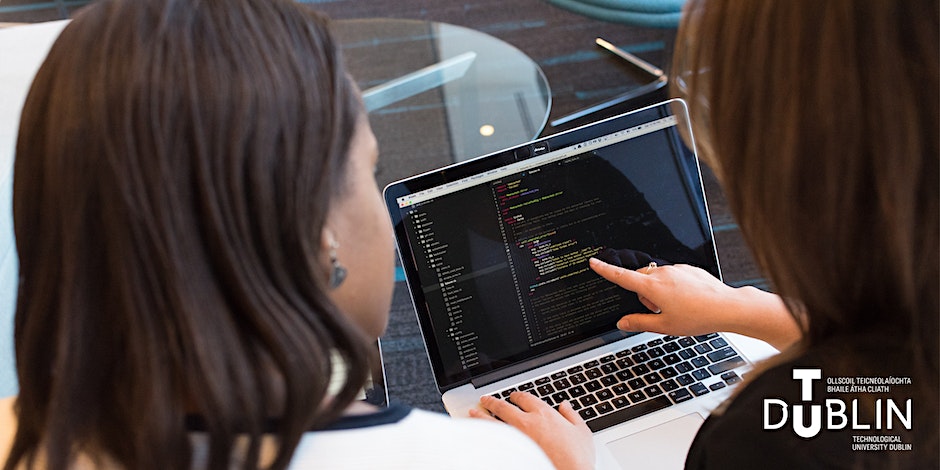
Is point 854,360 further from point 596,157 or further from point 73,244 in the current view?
point 73,244

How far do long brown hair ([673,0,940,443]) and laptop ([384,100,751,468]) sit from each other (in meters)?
0.35

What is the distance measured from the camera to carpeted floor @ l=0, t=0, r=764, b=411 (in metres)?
1.95

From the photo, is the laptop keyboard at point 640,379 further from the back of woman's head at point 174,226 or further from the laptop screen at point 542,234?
the back of woman's head at point 174,226

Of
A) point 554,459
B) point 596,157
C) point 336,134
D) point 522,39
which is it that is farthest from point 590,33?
point 336,134

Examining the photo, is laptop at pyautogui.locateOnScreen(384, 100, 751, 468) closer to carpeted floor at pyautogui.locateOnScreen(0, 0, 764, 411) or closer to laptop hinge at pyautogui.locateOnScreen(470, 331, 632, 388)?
laptop hinge at pyautogui.locateOnScreen(470, 331, 632, 388)

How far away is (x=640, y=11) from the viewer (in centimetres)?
213

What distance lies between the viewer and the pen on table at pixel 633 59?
2.49m

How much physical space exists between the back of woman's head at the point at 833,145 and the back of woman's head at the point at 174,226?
33cm

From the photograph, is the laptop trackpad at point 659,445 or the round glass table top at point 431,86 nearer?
the laptop trackpad at point 659,445

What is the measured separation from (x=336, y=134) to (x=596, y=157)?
571 millimetres

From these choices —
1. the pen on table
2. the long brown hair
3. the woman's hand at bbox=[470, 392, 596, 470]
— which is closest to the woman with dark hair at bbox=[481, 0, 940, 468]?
the long brown hair

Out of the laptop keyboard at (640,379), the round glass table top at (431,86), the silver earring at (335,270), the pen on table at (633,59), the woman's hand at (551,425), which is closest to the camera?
the silver earring at (335,270)

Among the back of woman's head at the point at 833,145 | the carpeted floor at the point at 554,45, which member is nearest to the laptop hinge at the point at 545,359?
the back of woman's head at the point at 833,145

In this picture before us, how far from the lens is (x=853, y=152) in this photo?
0.61m
